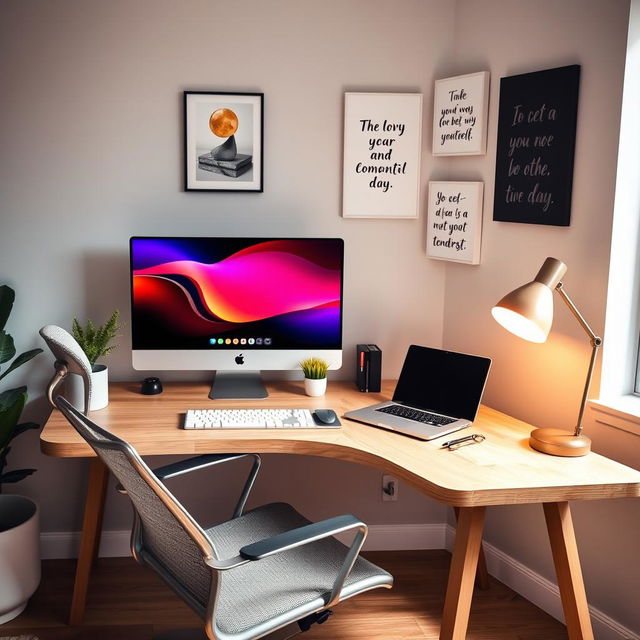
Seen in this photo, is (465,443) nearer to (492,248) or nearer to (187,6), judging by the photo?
(492,248)

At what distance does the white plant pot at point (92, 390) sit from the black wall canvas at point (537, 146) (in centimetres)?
147

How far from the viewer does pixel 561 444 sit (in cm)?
213

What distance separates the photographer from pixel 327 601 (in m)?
1.87

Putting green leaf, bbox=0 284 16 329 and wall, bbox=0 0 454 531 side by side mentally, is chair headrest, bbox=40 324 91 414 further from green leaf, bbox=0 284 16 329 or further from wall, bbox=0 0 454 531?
wall, bbox=0 0 454 531

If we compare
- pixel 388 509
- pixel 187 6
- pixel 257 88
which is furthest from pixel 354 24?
pixel 388 509

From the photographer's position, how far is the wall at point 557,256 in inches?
90.7

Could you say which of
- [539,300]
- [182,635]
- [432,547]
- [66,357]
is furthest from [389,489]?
[66,357]

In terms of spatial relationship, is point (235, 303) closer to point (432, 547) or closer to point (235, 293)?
point (235, 293)

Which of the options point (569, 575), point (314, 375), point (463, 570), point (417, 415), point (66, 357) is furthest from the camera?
point (314, 375)

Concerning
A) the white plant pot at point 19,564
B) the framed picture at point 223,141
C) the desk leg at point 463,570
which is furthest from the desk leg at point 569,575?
the white plant pot at point 19,564

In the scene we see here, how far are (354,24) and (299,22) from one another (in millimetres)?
205

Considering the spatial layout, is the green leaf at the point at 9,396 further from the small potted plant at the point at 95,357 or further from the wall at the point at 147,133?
the small potted plant at the point at 95,357

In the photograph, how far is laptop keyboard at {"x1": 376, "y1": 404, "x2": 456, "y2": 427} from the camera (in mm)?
2404

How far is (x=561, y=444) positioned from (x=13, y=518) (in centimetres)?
191
